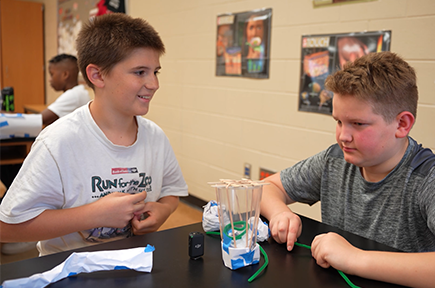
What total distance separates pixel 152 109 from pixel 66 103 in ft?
3.11

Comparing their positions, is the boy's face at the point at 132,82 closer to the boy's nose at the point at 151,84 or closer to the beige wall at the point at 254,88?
the boy's nose at the point at 151,84

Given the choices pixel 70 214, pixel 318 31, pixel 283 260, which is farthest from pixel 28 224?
pixel 318 31

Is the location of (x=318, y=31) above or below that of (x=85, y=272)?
above

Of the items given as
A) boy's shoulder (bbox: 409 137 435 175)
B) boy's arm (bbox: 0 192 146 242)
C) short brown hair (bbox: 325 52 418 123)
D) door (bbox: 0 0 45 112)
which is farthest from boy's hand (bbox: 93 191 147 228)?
door (bbox: 0 0 45 112)

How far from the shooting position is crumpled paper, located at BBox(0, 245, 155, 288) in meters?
0.72

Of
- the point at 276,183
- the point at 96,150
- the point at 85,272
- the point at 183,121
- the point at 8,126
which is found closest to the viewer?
the point at 85,272

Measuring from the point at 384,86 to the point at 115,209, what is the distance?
801 millimetres

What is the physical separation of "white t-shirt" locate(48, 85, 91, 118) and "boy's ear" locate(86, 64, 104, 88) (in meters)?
2.15

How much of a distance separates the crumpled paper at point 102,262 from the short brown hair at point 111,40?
0.67m

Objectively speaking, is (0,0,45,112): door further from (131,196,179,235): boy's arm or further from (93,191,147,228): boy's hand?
(93,191,147,228): boy's hand

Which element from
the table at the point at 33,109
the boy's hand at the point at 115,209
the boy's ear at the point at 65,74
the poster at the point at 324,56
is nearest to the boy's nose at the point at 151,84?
the boy's hand at the point at 115,209

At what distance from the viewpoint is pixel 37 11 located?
6734 mm

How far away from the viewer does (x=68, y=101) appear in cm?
330

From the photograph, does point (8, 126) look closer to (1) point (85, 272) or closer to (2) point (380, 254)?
(1) point (85, 272)
